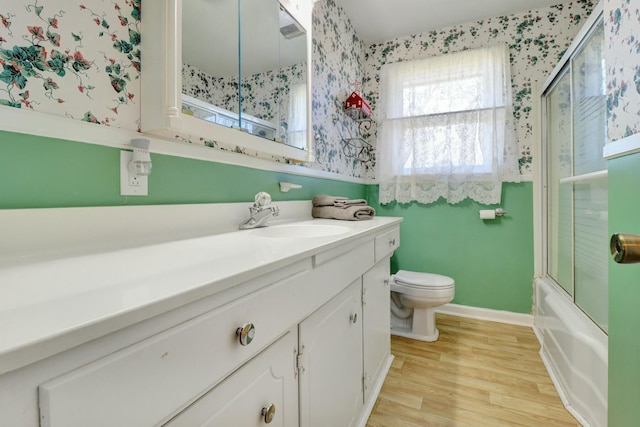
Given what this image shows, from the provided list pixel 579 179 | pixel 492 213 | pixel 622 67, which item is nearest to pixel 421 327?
pixel 492 213

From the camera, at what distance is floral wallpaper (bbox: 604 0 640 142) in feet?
2.54

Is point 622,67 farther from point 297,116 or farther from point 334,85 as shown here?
point 334,85

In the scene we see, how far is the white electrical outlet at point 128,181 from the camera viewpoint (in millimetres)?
819

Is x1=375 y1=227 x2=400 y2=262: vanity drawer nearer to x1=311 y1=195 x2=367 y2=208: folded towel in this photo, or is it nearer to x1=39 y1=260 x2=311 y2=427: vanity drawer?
x1=311 y1=195 x2=367 y2=208: folded towel

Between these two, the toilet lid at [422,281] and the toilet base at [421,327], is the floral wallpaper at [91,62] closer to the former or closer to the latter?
the toilet lid at [422,281]

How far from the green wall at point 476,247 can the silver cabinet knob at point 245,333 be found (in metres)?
2.26

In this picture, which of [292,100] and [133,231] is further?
[292,100]

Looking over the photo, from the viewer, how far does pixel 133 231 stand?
82 centimetres

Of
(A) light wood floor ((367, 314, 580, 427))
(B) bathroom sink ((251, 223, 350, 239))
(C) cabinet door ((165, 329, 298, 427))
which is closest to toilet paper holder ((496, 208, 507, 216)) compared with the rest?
(A) light wood floor ((367, 314, 580, 427))

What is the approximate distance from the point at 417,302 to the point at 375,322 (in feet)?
2.36

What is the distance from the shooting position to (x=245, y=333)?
0.53 m

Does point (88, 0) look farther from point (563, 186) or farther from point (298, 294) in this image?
point (563, 186)

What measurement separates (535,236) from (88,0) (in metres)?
2.78

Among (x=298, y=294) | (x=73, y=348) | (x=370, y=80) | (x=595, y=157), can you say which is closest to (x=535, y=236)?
(x=595, y=157)
